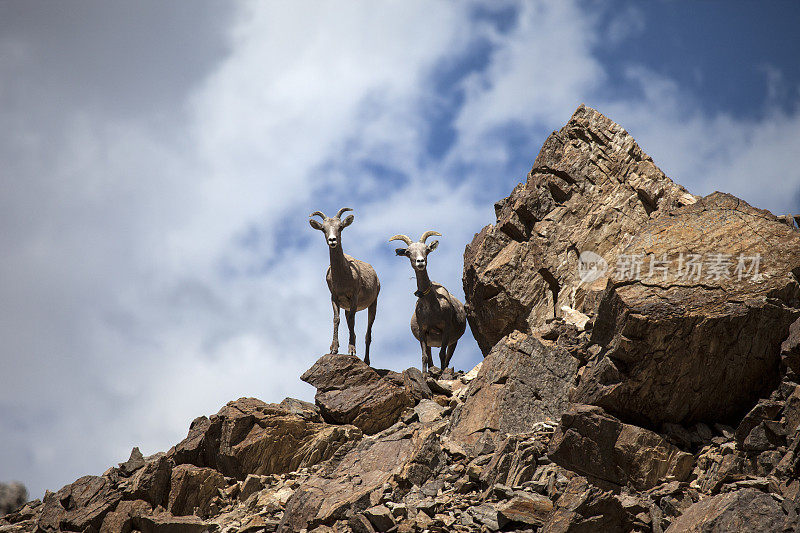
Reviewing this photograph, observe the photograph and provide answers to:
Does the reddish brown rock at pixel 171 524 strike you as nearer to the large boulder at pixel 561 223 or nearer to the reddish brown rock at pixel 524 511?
the reddish brown rock at pixel 524 511

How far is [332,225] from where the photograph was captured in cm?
1998

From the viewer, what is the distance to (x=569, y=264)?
19703mm

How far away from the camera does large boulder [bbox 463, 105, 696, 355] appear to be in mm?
19609

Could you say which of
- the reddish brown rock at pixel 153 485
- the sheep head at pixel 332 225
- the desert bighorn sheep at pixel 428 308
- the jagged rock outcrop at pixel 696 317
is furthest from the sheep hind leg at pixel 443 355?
the reddish brown rock at pixel 153 485

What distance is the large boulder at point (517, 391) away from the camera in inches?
535

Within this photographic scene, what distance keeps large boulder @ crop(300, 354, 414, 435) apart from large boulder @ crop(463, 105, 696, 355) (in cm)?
425

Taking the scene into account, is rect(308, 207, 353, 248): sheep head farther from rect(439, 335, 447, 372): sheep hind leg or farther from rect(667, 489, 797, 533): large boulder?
rect(667, 489, 797, 533): large boulder

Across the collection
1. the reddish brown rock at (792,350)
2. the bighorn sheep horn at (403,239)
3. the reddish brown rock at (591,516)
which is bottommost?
the reddish brown rock at (591,516)

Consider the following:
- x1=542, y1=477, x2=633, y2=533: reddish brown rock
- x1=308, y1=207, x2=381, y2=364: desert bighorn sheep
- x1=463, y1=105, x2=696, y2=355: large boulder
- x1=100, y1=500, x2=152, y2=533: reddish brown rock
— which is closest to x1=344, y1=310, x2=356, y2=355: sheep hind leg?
x1=308, y1=207, x2=381, y2=364: desert bighorn sheep

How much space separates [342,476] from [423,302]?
787cm

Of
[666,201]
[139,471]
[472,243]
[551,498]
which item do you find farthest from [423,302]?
[551,498]

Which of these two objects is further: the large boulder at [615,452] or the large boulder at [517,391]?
the large boulder at [517,391]

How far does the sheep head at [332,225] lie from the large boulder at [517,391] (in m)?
6.44

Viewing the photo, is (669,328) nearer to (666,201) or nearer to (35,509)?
(666,201)
